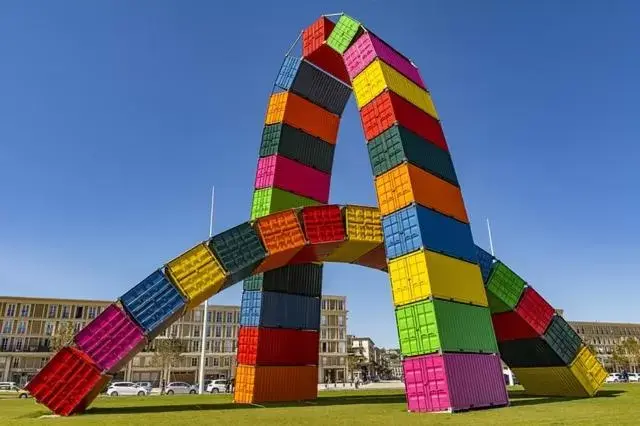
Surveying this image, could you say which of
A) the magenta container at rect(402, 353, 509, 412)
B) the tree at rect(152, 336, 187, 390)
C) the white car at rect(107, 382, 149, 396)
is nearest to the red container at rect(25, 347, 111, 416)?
the magenta container at rect(402, 353, 509, 412)

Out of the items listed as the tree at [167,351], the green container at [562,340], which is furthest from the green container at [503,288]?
the tree at [167,351]

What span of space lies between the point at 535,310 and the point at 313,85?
26.7 metres

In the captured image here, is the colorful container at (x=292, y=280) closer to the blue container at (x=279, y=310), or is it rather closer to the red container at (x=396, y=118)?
the blue container at (x=279, y=310)

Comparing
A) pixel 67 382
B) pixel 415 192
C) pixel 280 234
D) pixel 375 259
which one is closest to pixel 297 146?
pixel 280 234

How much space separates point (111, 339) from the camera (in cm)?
2897

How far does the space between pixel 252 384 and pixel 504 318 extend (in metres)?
19.6

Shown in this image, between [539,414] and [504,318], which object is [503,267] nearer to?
[504,318]

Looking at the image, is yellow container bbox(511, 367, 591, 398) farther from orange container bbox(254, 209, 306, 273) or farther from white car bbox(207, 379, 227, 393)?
white car bbox(207, 379, 227, 393)

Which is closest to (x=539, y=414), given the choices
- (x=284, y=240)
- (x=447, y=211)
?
(x=447, y=211)

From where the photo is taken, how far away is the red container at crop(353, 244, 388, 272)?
1423 inches

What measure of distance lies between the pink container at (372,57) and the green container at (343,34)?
30.1 inches

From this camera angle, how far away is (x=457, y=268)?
29.2 metres

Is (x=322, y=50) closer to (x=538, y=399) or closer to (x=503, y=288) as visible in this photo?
(x=503, y=288)

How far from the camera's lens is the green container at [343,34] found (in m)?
36.8
